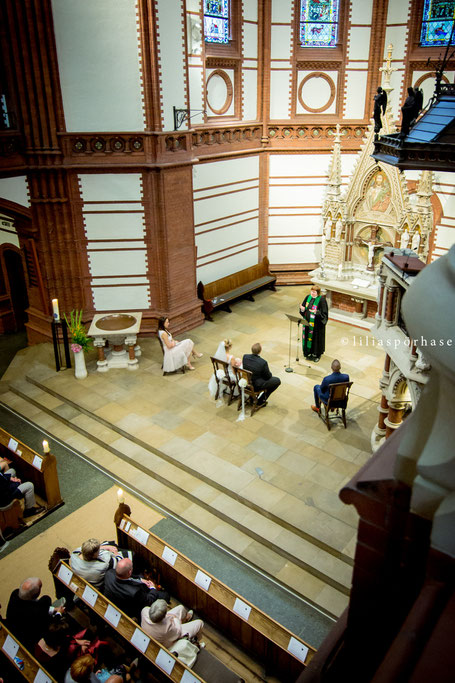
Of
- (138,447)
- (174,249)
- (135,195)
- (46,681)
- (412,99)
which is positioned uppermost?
(412,99)

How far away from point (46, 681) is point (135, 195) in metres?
9.08

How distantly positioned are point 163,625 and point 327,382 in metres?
4.75

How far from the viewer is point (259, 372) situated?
351 inches

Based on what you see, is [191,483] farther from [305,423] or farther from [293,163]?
[293,163]

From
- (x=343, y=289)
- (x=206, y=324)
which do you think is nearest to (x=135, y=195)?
(x=206, y=324)

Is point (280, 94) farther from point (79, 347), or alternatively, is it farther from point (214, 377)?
point (79, 347)

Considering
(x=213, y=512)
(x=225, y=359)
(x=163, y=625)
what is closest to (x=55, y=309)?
(x=225, y=359)

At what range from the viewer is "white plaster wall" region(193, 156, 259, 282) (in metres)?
12.8

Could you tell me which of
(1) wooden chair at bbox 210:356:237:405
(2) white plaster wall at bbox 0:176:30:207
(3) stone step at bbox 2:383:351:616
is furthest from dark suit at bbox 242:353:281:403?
(2) white plaster wall at bbox 0:176:30:207

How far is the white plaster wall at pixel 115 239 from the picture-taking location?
11.1m

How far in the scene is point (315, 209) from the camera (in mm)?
15180

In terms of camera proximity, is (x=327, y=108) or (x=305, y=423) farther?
(x=327, y=108)

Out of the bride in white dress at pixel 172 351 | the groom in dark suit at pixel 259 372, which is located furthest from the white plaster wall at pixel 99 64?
the groom in dark suit at pixel 259 372

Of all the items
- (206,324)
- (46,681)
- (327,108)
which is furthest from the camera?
(327,108)
